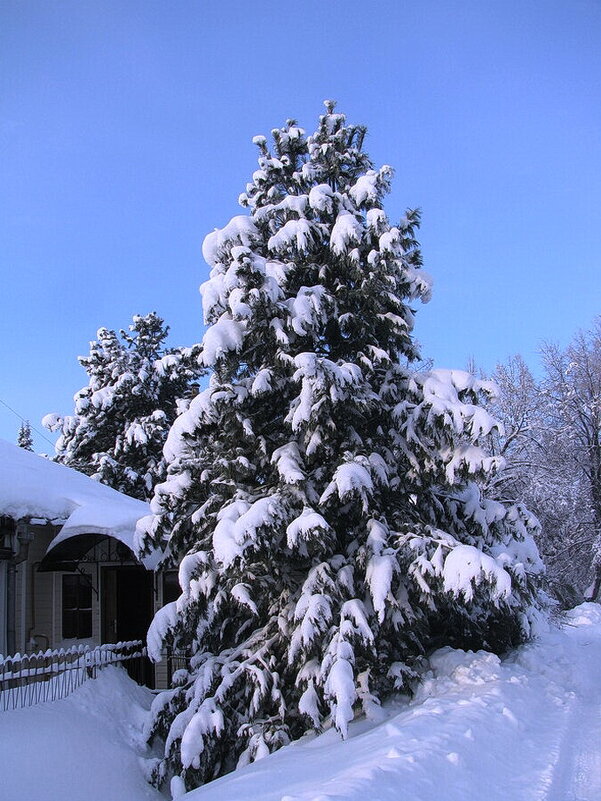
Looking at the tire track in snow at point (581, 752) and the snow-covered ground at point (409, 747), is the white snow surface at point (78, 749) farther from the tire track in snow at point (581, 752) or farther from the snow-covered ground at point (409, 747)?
the tire track in snow at point (581, 752)

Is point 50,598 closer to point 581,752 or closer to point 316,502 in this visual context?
point 316,502

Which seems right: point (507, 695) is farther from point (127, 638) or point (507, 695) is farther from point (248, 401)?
point (127, 638)

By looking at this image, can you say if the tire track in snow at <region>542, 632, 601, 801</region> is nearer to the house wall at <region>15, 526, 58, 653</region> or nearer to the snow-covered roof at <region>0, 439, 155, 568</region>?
the snow-covered roof at <region>0, 439, 155, 568</region>

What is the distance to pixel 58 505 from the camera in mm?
12031

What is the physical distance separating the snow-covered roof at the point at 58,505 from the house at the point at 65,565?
20 millimetres

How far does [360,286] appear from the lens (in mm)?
9719

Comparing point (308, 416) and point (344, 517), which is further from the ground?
point (308, 416)

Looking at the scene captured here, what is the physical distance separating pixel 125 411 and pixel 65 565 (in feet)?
42.0

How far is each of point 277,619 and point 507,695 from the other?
115 inches

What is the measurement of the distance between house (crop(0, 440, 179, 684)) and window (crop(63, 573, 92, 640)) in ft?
0.06

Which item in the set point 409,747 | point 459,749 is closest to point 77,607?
point 409,747

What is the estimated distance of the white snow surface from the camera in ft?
23.7

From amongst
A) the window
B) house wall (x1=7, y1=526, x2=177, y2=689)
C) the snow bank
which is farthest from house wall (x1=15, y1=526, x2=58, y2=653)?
the snow bank

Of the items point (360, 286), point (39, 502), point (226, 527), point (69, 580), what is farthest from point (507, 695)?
point (69, 580)
